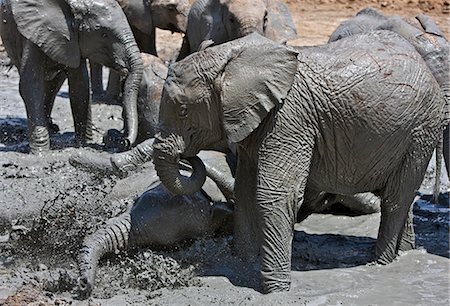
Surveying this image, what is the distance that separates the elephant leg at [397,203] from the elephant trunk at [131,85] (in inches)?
97.9

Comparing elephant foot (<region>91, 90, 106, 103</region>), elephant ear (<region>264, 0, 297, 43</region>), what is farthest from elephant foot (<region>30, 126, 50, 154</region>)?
elephant foot (<region>91, 90, 106, 103</region>)

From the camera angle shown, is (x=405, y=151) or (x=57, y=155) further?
(x=57, y=155)

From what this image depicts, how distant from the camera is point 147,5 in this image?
10.5 metres

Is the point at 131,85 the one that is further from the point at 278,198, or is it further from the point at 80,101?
the point at 278,198

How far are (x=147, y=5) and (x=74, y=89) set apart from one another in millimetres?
2129

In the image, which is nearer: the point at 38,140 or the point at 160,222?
the point at 160,222

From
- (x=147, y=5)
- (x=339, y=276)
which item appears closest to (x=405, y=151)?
(x=339, y=276)

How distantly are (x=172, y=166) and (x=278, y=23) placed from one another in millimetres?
3977

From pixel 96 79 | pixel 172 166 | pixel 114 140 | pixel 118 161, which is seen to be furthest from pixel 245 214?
pixel 96 79

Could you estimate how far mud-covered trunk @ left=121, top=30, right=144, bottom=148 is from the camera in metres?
7.83

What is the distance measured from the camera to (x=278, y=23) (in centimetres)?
898

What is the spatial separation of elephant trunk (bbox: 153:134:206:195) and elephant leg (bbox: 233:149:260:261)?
→ 41cm

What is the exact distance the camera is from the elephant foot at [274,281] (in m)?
5.34

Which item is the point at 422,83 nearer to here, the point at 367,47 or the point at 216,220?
the point at 367,47
